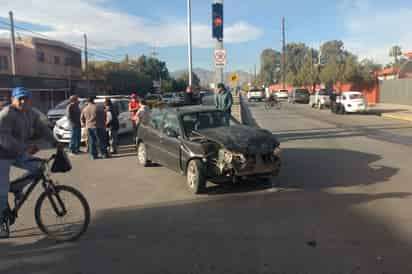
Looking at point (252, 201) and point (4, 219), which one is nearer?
point (4, 219)

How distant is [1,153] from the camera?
15.8 feet

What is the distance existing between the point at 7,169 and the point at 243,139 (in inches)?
150

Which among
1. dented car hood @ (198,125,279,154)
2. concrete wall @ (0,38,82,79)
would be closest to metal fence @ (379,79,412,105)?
dented car hood @ (198,125,279,154)

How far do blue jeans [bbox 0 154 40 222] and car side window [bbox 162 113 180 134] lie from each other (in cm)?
342

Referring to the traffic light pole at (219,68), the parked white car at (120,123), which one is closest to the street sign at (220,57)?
the traffic light pole at (219,68)

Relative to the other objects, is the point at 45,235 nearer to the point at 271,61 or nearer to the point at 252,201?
the point at 252,201

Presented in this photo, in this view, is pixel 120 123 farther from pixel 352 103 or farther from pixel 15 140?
pixel 352 103

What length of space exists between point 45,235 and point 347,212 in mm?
4175

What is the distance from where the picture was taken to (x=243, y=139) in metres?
7.10

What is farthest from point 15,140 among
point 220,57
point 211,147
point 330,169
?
point 220,57

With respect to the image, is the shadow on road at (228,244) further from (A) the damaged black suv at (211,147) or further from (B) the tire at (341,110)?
(B) the tire at (341,110)

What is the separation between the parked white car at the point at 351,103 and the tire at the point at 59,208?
24494mm

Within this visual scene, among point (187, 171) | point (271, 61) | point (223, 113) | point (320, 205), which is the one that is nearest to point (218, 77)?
point (223, 113)

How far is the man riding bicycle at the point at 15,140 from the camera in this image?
188 inches
